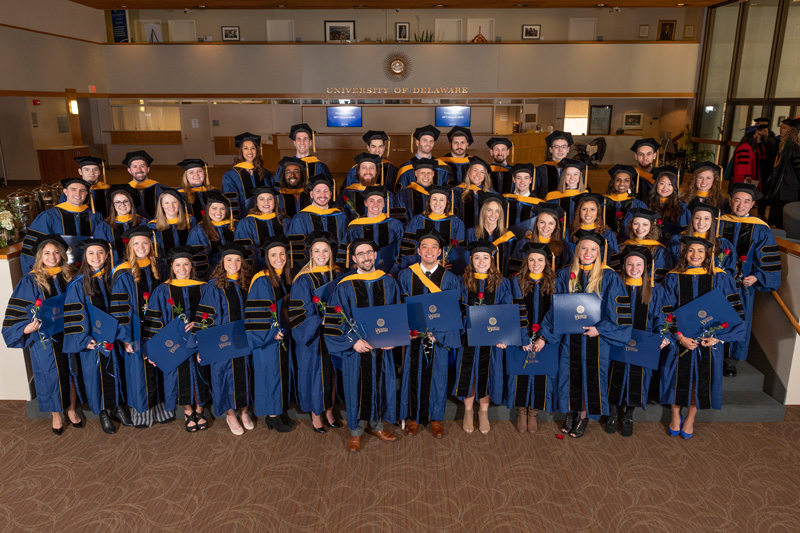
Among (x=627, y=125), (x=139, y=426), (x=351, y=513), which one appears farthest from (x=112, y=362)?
(x=627, y=125)

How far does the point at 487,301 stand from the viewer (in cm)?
386

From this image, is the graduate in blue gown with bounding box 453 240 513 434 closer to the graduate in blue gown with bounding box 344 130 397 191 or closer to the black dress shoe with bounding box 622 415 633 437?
the black dress shoe with bounding box 622 415 633 437

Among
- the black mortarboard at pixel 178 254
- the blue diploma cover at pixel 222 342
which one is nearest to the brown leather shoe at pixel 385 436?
the blue diploma cover at pixel 222 342

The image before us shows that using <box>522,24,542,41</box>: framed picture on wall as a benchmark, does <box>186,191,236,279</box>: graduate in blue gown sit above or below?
below

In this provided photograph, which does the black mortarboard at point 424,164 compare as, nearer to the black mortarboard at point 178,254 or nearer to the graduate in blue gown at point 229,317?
the graduate in blue gown at point 229,317

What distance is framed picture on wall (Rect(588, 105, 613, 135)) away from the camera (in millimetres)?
15000

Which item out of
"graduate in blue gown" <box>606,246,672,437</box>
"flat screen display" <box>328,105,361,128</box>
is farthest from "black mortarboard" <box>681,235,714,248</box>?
"flat screen display" <box>328,105,361,128</box>

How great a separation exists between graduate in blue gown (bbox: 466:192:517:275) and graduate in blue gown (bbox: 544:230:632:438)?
0.61 metres

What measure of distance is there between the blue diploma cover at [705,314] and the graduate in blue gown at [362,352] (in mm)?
1867

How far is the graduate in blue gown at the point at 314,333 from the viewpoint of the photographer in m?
3.78

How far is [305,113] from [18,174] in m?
6.26

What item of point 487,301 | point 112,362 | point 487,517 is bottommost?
point 487,517

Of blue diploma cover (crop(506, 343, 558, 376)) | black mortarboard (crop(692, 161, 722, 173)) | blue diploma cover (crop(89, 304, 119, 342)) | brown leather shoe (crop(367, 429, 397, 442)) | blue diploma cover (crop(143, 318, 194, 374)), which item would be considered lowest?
brown leather shoe (crop(367, 429, 397, 442))

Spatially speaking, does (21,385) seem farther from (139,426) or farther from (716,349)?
(716,349)
